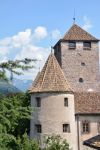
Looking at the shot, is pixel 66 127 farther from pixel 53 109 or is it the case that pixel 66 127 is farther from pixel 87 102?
pixel 87 102

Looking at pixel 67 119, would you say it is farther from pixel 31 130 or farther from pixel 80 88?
pixel 80 88

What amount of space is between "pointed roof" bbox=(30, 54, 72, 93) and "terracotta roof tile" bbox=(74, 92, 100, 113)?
321 centimetres

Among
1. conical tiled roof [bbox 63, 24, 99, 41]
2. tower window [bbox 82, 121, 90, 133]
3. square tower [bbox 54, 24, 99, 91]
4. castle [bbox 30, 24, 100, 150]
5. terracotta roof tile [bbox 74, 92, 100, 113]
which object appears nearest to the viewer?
castle [bbox 30, 24, 100, 150]

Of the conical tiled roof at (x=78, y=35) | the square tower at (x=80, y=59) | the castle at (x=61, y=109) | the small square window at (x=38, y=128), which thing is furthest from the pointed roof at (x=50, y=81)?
the conical tiled roof at (x=78, y=35)

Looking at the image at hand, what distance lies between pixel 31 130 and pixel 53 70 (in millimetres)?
6413

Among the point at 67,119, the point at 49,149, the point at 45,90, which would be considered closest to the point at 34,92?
the point at 45,90

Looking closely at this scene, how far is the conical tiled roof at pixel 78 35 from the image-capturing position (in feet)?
195

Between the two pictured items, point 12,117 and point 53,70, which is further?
point 53,70

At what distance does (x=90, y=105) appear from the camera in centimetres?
4609

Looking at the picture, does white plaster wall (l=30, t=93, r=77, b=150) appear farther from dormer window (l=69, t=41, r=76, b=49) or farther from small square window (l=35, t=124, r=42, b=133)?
dormer window (l=69, t=41, r=76, b=49)

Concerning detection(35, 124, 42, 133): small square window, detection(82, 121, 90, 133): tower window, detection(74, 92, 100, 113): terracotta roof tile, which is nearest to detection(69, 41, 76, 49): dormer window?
detection(74, 92, 100, 113): terracotta roof tile

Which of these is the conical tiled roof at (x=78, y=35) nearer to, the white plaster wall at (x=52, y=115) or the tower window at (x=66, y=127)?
the white plaster wall at (x=52, y=115)

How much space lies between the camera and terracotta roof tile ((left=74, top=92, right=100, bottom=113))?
149 ft

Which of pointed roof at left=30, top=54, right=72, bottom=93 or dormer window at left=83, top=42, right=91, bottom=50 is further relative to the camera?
dormer window at left=83, top=42, right=91, bottom=50
